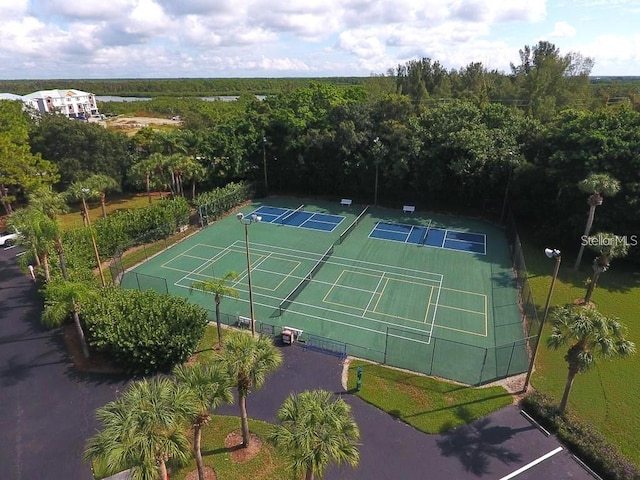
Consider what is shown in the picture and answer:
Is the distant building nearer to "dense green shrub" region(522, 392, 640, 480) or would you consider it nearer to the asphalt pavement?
the asphalt pavement

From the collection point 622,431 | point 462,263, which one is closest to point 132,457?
point 622,431

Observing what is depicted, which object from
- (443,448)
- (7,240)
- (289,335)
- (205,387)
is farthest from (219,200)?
(443,448)

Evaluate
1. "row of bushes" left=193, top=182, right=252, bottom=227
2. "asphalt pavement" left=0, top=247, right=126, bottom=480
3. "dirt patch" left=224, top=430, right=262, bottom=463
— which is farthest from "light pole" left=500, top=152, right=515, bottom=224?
"asphalt pavement" left=0, top=247, right=126, bottom=480

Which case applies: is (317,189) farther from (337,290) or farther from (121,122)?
(121,122)

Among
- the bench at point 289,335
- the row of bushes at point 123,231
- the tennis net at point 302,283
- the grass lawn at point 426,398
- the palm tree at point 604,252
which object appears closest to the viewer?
the grass lawn at point 426,398

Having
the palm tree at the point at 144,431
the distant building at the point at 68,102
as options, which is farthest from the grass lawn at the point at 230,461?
the distant building at the point at 68,102

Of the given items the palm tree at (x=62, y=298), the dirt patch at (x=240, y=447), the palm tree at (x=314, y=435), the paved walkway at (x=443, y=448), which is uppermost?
the palm tree at (x=314, y=435)

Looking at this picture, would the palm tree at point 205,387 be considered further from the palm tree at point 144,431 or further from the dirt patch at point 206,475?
the dirt patch at point 206,475
